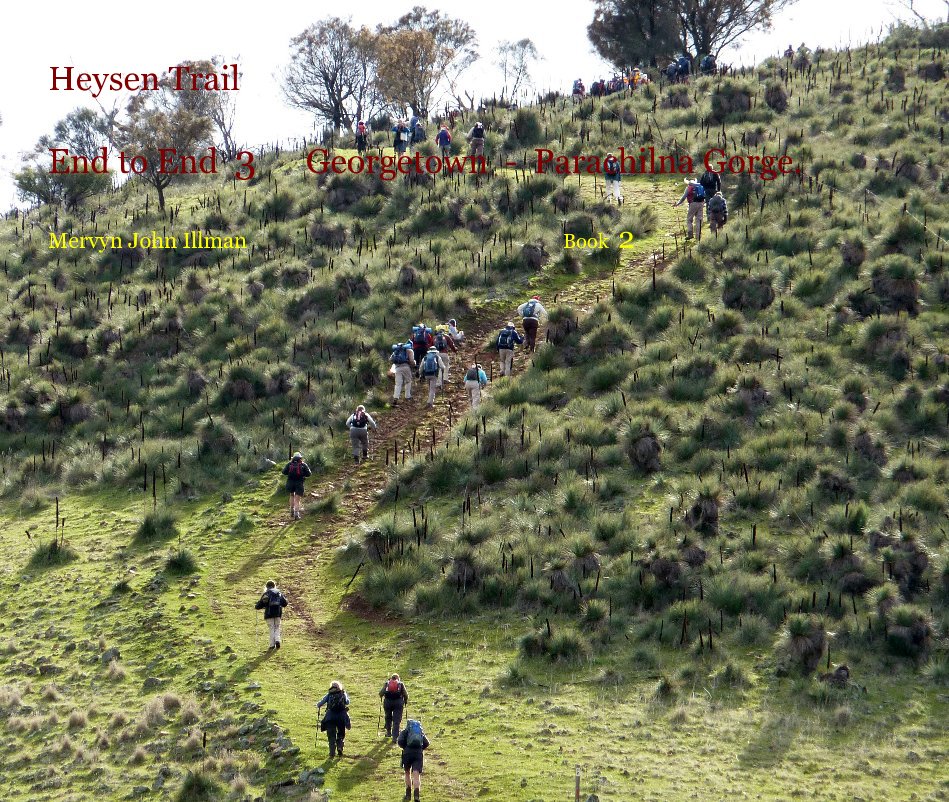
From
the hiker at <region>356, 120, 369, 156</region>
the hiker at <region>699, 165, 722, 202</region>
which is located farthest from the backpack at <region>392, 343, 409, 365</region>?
the hiker at <region>356, 120, 369, 156</region>

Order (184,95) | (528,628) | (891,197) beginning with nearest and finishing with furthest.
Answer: (528,628) → (891,197) → (184,95)

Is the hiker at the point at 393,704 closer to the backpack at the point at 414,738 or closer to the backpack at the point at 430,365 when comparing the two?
the backpack at the point at 414,738

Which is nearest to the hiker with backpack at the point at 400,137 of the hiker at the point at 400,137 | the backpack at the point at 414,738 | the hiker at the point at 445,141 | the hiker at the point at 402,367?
the hiker at the point at 400,137

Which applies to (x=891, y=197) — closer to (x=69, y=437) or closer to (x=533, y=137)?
(x=533, y=137)

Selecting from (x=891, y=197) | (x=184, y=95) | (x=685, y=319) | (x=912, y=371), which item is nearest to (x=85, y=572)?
(x=685, y=319)

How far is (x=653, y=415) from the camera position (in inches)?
1022

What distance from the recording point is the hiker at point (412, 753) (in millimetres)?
15742

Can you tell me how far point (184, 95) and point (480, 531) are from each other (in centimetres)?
5202

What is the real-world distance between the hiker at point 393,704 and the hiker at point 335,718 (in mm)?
617

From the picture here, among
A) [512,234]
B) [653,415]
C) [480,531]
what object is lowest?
[480,531]

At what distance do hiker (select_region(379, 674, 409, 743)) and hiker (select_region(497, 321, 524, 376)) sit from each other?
479 inches

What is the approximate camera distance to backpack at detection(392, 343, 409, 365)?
92.6ft

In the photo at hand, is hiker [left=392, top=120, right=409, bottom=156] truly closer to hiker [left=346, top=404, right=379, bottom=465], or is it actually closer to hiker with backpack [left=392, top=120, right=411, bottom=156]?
hiker with backpack [left=392, top=120, right=411, bottom=156]

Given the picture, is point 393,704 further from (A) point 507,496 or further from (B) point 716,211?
(B) point 716,211
